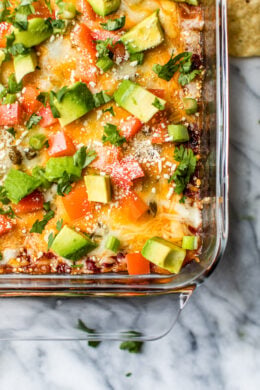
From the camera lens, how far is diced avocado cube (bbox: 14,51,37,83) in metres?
2.04

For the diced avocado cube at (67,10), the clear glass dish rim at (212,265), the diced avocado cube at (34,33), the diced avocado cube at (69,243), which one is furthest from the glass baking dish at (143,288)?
the diced avocado cube at (34,33)

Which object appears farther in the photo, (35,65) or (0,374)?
(0,374)

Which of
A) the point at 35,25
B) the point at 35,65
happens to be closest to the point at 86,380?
the point at 35,65

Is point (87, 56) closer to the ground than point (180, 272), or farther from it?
farther from it

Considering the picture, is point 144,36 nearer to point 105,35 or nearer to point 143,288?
point 105,35

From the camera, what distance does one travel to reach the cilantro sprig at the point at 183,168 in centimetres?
205

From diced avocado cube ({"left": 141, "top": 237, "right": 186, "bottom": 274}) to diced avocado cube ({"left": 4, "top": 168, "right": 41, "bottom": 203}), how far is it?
1.74 feet

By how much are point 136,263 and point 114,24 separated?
1.00 metres

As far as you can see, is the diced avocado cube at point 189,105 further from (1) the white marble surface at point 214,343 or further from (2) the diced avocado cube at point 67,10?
(2) the diced avocado cube at point 67,10

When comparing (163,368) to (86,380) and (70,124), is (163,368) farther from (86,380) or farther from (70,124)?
(70,124)

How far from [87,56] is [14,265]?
951 mm

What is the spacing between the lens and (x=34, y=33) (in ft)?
6.73

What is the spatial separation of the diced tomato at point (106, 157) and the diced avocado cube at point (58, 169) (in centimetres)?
9

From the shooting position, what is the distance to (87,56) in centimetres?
208
